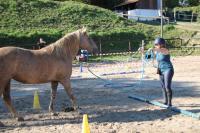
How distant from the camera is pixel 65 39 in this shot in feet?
33.6

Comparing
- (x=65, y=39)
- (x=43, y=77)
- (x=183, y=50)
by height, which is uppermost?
(x=65, y=39)

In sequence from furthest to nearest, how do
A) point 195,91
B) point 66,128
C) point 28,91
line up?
point 28,91, point 195,91, point 66,128

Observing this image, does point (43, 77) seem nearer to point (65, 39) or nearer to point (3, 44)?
point (65, 39)

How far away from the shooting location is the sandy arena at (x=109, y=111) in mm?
8633

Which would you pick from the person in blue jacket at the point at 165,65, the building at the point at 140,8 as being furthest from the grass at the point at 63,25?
the person in blue jacket at the point at 165,65

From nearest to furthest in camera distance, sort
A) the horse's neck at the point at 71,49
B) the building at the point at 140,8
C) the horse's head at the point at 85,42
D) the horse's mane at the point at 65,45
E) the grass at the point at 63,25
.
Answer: the horse's mane at the point at 65,45 → the horse's neck at the point at 71,49 → the horse's head at the point at 85,42 → the grass at the point at 63,25 → the building at the point at 140,8

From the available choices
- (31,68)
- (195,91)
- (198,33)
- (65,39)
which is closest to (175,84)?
(195,91)

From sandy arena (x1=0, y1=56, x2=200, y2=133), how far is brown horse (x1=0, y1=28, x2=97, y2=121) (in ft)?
1.82

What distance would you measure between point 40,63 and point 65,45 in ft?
2.94

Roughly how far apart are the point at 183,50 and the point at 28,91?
21.7 m

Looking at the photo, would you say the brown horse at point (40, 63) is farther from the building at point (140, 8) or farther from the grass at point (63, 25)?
the building at point (140, 8)

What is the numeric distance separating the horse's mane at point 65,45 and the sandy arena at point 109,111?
142cm

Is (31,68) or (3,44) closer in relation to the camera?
(31,68)

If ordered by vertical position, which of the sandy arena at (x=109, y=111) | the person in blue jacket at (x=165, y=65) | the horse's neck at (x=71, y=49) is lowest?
the sandy arena at (x=109, y=111)
